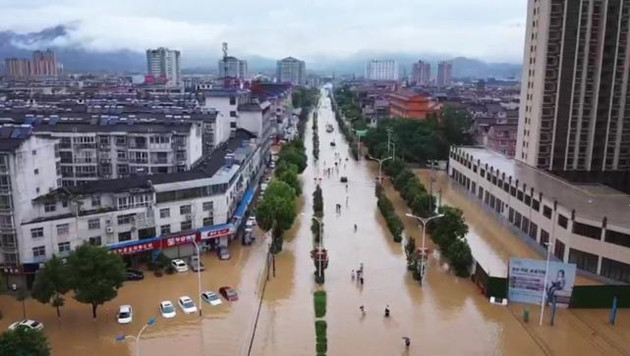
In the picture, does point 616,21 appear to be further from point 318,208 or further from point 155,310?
point 155,310

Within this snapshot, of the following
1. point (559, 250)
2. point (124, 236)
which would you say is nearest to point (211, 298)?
point (124, 236)

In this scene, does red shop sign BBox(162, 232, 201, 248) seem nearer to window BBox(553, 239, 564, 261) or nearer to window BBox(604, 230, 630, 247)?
window BBox(553, 239, 564, 261)

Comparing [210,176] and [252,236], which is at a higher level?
[210,176]

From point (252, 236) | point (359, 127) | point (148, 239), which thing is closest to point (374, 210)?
point (252, 236)

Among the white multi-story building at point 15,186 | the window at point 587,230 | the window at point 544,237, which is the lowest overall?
the window at point 544,237

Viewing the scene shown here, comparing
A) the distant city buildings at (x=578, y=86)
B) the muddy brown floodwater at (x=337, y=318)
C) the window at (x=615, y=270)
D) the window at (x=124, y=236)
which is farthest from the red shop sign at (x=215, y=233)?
the distant city buildings at (x=578, y=86)

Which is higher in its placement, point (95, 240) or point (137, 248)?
point (95, 240)

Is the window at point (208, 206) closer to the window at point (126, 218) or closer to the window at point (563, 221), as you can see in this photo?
the window at point (126, 218)

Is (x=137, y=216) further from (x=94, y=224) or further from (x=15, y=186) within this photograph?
(x=15, y=186)
